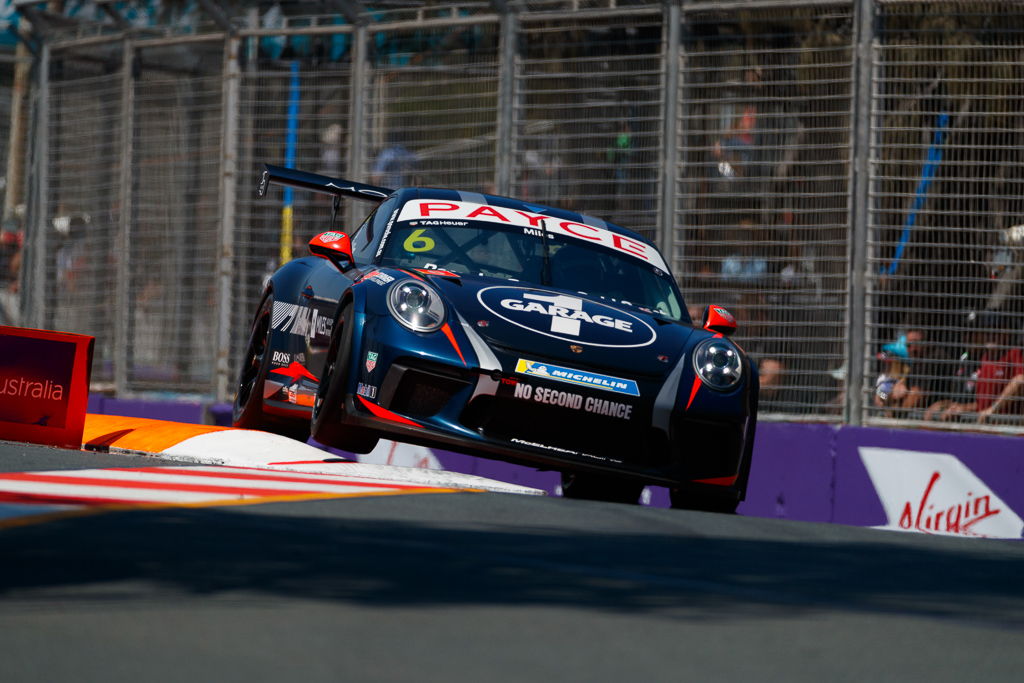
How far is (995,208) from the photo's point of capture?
10438 millimetres

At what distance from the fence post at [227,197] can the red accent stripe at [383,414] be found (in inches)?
273

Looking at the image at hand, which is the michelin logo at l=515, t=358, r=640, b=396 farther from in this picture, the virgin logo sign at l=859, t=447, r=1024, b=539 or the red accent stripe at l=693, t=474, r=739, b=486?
the virgin logo sign at l=859, t=447, r=1024, b=539

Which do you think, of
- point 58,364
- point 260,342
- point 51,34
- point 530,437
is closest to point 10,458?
point 58,364

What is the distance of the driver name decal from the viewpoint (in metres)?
8.07

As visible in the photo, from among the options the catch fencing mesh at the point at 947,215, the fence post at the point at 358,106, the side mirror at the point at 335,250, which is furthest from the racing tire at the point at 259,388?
the catch fencing mesh at the point at 947,215

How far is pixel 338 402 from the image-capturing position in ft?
22.3

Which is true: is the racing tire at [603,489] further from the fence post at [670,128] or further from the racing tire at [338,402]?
the fence post at [670,128]

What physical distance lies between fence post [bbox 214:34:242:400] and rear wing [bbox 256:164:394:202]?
4.27 metres

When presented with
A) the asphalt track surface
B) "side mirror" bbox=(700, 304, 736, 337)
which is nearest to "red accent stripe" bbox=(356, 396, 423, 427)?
the asphalt track surface

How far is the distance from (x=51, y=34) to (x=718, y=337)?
32.6 ft

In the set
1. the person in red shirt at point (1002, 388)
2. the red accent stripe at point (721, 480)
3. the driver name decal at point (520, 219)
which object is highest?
the driver name decal at point (520, 219)

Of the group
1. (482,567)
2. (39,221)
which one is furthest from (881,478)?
(39,221)

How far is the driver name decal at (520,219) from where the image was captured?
807 centimetres

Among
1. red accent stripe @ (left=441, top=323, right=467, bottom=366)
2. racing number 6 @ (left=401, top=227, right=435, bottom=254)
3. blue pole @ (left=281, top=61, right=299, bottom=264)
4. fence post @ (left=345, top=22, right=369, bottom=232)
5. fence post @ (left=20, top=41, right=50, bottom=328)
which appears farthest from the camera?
fence post @ (left=20, top=41, right=50, bottom=328)
